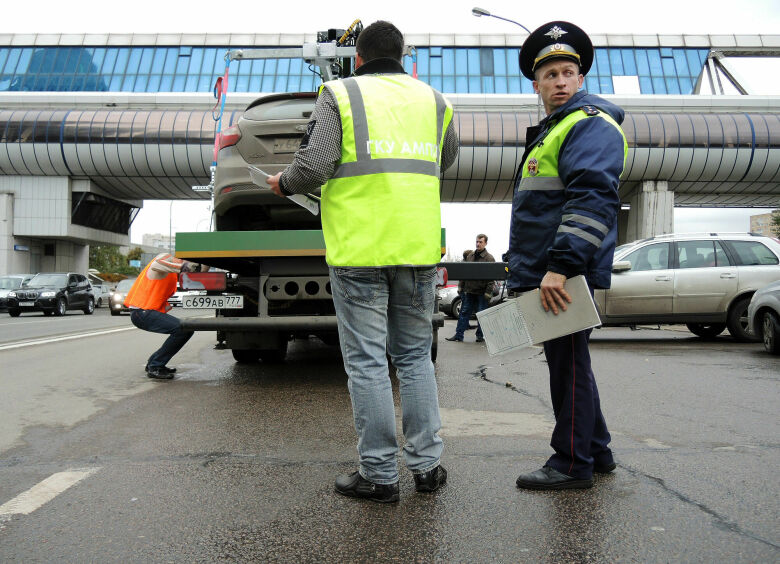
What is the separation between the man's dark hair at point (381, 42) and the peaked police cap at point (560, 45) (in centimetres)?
55

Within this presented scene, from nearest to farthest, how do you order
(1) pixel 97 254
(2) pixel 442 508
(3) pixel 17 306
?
1. (2) pixel 442 508
2. (3) pixel 17 306
3. (1) pixel 97 254

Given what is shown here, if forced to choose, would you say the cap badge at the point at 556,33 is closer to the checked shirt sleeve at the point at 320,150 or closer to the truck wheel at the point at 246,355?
the checked shirt sleeve at the point at 320,150

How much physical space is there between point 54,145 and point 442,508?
40.4 meters

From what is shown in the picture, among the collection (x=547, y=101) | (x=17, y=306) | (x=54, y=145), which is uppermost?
(x=54, y=145)

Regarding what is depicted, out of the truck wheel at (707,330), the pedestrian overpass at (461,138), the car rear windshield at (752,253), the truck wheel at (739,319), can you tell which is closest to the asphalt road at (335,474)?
the truck wheel at (739,319)

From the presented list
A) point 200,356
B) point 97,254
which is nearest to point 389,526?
point 200,356

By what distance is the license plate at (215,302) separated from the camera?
542 cm

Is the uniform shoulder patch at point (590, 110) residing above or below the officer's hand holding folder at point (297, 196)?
above

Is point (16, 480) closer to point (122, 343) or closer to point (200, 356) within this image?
point (200, 356)

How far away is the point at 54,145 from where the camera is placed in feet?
122

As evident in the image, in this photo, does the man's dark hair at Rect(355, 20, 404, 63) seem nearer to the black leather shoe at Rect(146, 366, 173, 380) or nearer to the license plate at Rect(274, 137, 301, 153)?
the license plate at Rect(274, 137, 301, 153)

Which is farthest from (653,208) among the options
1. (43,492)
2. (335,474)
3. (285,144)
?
(43,492)

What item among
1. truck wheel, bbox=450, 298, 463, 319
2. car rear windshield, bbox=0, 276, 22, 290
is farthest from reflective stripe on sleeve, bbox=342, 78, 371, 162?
car rear windshield, bbox=0, 276, 22, 290

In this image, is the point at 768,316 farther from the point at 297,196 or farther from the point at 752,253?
the point at 297,196
